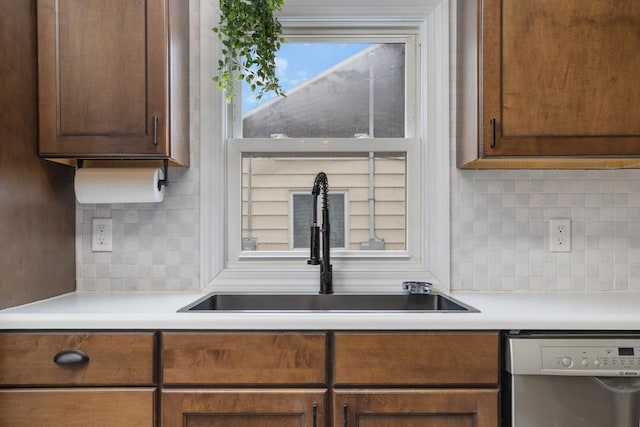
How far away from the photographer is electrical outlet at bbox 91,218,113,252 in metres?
1.82

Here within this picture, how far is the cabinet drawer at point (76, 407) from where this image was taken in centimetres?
128

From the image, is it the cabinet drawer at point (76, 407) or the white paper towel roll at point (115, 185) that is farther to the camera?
the white paper towel roll at point (115, 185)

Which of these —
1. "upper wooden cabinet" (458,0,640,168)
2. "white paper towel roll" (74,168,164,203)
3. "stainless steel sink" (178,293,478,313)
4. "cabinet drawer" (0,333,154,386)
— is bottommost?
"cabinet drawer" (0,333,154,386)

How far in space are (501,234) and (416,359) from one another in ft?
2.54

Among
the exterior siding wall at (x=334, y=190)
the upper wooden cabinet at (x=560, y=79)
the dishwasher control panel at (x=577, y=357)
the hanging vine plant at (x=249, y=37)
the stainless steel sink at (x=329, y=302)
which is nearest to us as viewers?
the dishwasher control panel at (x=577, y=357)

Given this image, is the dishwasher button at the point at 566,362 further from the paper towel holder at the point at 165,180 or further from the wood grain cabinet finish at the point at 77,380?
the paper towel holder at the point at 165,180

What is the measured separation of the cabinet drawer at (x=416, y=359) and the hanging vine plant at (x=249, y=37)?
1.02 meters

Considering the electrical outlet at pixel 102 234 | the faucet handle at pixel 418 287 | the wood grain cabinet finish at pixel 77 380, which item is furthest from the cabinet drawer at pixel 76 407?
the faucet handle at pixel 418 287

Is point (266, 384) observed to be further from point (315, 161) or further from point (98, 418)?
point (315, 161)

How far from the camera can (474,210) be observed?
1.84m

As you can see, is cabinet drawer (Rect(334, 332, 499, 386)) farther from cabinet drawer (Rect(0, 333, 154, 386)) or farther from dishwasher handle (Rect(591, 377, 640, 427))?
cabinet drawer (Rect(0, 333, 154, 386))

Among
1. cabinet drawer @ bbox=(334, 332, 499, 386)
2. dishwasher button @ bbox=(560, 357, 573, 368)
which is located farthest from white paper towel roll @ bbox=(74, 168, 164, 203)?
dishwasher button @ bbox=(560, 357, 573, 368)

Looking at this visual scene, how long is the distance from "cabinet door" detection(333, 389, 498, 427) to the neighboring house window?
30.4 inches

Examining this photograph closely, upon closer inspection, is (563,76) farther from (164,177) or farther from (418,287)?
(164,177)
